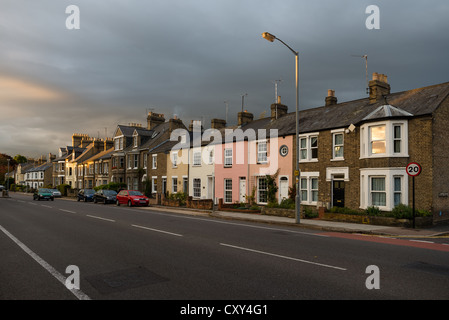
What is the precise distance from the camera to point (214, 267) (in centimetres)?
791

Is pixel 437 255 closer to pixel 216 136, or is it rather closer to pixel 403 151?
pixel 403 151

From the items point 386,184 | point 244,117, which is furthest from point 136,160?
point 386,184

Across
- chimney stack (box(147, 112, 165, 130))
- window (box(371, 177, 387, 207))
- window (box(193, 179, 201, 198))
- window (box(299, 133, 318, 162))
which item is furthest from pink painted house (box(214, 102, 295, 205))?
chimney stack (box(147, 112, 165, 130))

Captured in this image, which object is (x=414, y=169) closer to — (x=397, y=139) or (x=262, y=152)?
(x=397, y=139)

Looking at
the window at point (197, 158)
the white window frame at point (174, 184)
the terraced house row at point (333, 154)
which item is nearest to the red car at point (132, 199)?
the terraced house row at point (333, 154)

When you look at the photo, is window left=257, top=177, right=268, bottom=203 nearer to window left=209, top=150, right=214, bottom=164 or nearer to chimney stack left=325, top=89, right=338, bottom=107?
window left=209, top=150, right=214, bottom=164

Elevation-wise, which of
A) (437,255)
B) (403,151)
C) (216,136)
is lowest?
(437,255)

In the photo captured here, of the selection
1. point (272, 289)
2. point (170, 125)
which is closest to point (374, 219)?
point (272, 289)

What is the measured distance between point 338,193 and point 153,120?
36.3 metres

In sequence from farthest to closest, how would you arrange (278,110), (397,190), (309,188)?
(278,110), (309,188), (397,190)

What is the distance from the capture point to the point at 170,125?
45.6 m

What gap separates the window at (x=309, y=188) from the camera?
79.6ft
